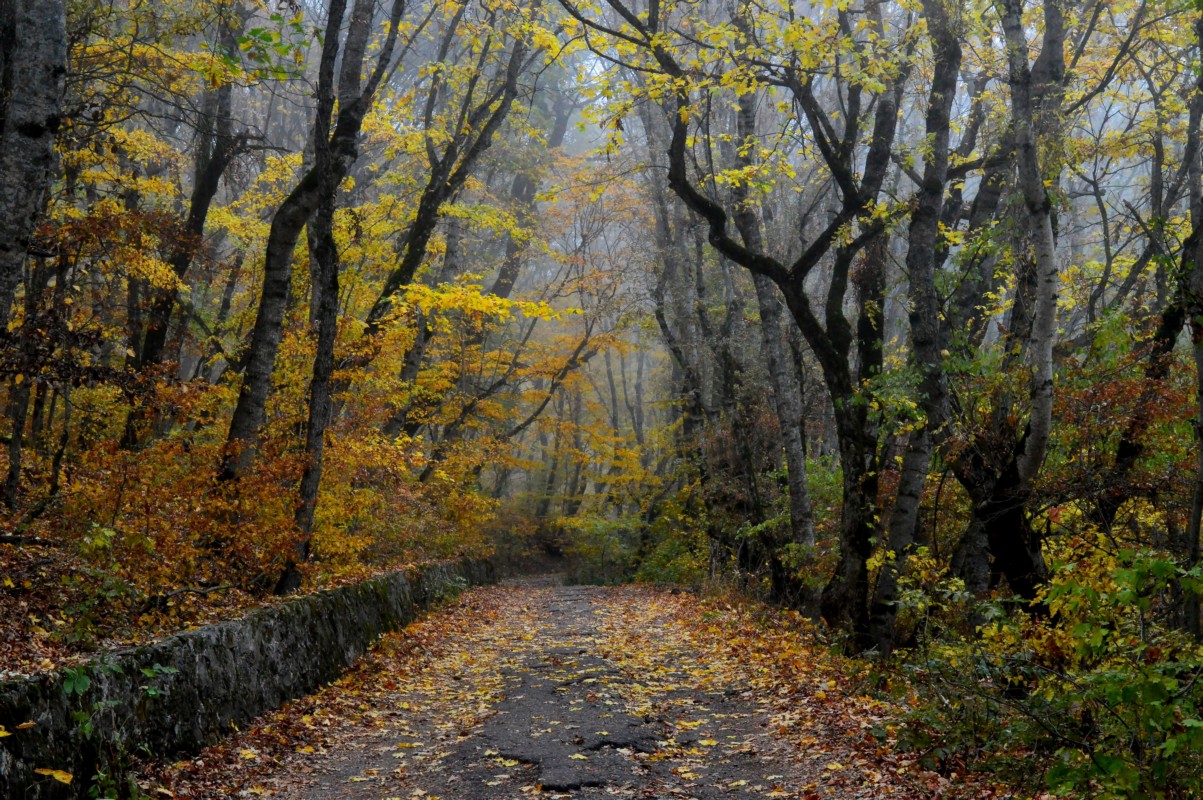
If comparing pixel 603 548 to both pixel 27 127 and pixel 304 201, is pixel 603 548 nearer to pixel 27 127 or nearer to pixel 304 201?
pixel 304 201

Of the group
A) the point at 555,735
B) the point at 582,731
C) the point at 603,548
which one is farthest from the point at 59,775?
the point at 603,548

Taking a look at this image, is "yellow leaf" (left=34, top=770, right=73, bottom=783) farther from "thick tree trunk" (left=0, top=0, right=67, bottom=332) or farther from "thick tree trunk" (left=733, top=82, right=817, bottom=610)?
"thick tree trunk" (left=733, top=82, right=817, bottom=610)

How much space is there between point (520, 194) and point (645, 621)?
74.6 feet

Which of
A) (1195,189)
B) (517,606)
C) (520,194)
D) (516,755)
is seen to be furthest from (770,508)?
(520,194)

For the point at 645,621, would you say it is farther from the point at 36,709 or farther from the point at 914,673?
the point at 36,709

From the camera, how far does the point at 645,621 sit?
14.2m

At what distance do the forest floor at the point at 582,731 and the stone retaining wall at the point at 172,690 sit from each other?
0.69 feet

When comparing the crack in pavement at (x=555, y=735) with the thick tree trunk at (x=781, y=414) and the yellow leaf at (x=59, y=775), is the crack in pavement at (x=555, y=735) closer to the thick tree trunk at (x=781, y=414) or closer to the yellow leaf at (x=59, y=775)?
the yellow leaf at (x=59, y=775)

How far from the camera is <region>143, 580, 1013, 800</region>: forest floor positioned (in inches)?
218

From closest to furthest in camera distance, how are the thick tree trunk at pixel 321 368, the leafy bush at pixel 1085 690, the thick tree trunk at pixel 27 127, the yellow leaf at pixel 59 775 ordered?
the leafy bush at pixel 1085 690, the yellow leaf at pixel 59 775, the thick tree trunk at pixel 27 127, the thick tree trunk at pixel 321 368

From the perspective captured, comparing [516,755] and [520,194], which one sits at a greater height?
[520,194]

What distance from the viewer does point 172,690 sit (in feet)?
18.6

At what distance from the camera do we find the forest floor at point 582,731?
5.54 metres

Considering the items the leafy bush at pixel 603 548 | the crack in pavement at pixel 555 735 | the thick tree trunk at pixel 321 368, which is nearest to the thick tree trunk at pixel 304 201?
the thick tree trunk at pixel 321 368
